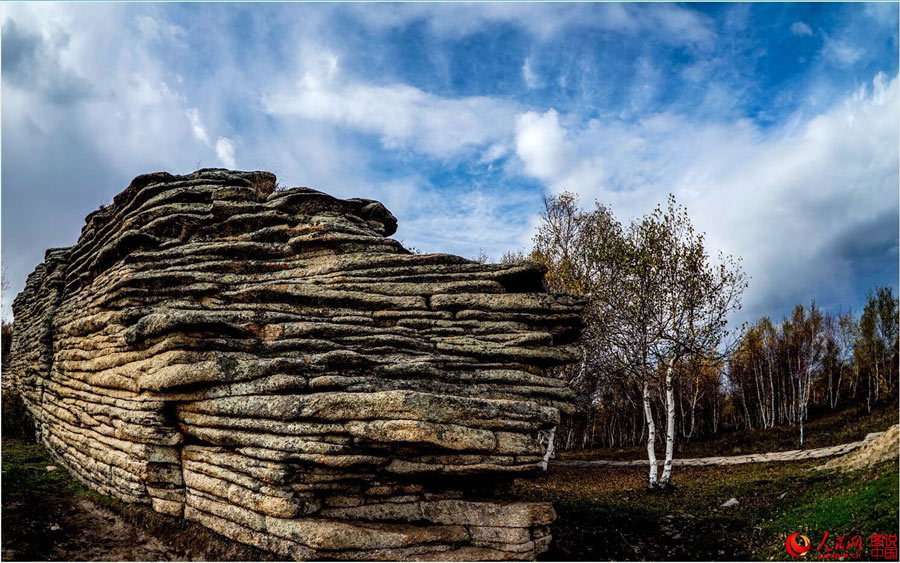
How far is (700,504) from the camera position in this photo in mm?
22562

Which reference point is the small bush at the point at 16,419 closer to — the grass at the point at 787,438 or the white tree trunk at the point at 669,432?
→ the white tree trunk at the point at 669,432

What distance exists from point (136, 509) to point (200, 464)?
2.57 m

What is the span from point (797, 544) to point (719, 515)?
6075 millimetres

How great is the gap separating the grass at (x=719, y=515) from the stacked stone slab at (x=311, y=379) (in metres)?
2.98

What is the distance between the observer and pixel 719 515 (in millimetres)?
19922

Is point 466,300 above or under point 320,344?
above

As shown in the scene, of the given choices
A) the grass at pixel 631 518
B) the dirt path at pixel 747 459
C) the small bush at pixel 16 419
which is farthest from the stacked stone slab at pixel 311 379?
the dirt path at pixel 747 459

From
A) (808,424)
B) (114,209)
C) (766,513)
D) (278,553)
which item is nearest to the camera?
(278,553)

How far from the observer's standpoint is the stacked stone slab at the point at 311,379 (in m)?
11.3

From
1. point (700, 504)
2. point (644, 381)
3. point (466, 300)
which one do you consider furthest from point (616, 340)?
point (466, 300)

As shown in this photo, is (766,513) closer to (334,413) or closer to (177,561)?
(334,413)
